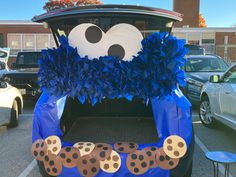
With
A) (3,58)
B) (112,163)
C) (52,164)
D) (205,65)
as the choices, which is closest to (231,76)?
(112,163)

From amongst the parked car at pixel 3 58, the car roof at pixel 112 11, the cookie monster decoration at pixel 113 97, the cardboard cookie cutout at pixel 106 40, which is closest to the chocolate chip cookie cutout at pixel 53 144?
the cookie monster decoration at pixel 113 97

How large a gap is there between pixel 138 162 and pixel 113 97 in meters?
0.68

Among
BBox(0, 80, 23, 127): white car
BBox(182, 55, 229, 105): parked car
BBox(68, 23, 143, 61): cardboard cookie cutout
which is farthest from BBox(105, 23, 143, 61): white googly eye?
BBox(182, 55, 229, 105): parked car

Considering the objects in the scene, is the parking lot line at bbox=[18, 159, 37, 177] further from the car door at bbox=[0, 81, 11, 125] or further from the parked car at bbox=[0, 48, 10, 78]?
the parked car at bbox=[0, 48, 10, 78]

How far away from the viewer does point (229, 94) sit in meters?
5.61

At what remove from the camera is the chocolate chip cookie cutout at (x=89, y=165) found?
10.3ft

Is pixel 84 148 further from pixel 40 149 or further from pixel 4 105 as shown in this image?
pixel 4 105

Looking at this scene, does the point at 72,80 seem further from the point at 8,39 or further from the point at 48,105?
the point at 8,39

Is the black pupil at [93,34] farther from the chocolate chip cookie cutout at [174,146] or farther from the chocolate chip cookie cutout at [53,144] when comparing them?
the chocolate chip cookie cutout at [174,146]

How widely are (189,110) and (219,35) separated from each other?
28.0 m

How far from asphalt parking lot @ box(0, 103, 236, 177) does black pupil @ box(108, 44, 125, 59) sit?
1.96 meters

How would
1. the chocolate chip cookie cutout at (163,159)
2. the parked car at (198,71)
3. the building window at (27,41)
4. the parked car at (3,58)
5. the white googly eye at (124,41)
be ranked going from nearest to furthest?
the chocolate chip cookie cutout at (163,159) → the white googly eye at (124,41) → the parked car at (198,71) → the parked car at (3,58) → the building window at (27,41)

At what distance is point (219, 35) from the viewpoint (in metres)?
29.5

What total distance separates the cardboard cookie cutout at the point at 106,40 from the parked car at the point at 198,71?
569cm
